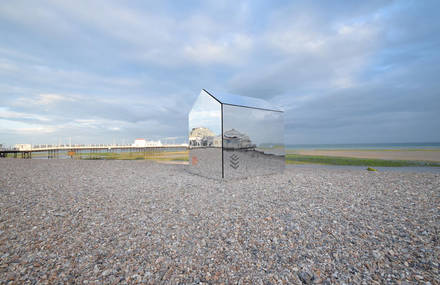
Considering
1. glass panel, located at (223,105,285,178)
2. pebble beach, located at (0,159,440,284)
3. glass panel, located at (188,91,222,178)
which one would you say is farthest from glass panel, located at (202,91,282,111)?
pebble beach, located at (0,159,440,284)

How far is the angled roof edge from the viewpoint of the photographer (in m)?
8.11

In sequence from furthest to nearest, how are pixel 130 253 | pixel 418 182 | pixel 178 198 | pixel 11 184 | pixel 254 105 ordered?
pixel 254 105 → pixel 418 182 → pixel 11 184 → pixel 178 198 → pixel 130 253

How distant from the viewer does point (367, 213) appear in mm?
4520

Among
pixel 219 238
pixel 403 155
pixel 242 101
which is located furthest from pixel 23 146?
pixel 403 155

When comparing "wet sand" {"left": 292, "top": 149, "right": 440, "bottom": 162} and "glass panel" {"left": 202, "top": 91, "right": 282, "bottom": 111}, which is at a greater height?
"glass panel" {"left": 202, "top": 91, "right": 282, "bottom": 111}

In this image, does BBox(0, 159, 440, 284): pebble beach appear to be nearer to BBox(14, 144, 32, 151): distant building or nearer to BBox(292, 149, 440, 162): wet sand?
BBox(292, 149, 440, 162): wet sand

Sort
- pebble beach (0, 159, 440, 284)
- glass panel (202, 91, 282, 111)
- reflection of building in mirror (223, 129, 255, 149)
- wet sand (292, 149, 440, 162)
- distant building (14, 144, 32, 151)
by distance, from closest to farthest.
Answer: pebble beach (0, 159, 440, 284), reflection of building in mirror (223, 129, 255, 149), glass panel (202, 91, 282, 111), wet sand (292, 149, 440, 162), distant building (14, 144, 32, 151)

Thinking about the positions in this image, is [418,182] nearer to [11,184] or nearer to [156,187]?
[156,187]

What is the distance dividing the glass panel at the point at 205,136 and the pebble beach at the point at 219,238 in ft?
8.11

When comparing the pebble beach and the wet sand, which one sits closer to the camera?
the pebble beach

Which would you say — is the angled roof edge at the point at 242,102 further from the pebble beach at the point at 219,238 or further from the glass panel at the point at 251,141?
the pebble beach at the point at 219,238

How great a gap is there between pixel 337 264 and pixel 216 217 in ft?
7.75

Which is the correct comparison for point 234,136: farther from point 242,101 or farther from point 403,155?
point 403,155

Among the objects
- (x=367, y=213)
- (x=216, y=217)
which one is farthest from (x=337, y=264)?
(x=367, y=213)
